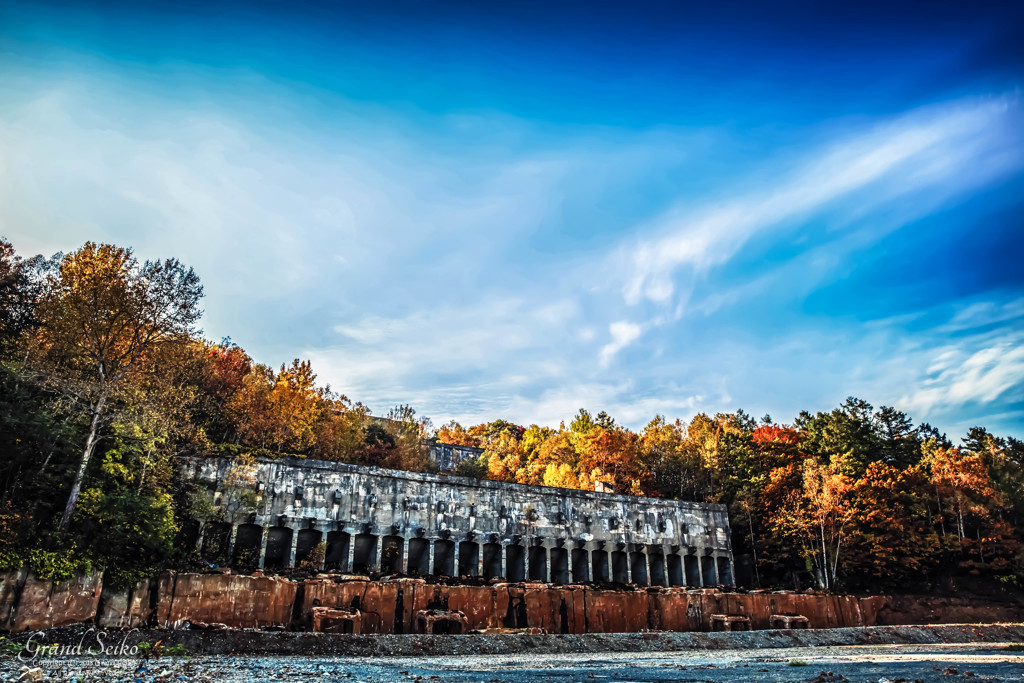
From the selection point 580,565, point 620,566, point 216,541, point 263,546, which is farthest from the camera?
point 620,566

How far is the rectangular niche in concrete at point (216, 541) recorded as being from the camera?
32312mm

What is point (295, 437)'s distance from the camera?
44.0 meters

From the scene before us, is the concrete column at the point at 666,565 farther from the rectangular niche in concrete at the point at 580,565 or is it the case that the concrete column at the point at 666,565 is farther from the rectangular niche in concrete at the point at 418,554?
the rectangular niche in concrete at the point at 418,554

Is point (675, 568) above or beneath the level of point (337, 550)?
beneath

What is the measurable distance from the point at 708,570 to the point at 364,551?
27378 mm

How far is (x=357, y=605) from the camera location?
21172mm

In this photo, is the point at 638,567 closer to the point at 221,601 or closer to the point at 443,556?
the point at 443,556

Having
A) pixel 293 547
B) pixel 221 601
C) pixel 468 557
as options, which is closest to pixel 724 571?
pixel 468 557

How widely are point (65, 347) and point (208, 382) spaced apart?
1673 centimetres

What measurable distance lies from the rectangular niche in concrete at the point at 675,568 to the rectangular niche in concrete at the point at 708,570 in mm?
2278

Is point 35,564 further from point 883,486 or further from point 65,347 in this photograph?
point 883,486

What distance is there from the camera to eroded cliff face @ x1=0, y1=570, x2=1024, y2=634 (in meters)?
17.8

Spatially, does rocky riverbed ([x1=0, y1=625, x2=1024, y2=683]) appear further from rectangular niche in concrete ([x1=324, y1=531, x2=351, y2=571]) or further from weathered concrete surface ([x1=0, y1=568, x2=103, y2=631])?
rectangular niche in concrete ([x1=324, y1=531, x2=351, y2=571])

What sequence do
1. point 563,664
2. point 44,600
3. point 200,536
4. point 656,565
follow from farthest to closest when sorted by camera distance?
point 656,565, point 200,536, point 44,600, point 563,664
